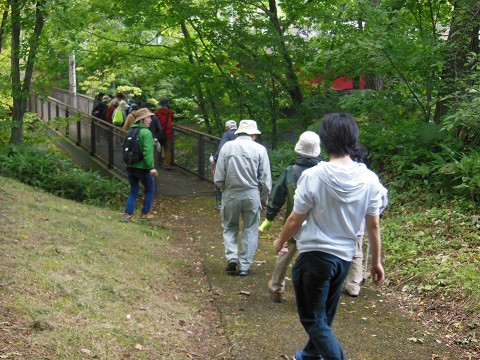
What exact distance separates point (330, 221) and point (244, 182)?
325cm

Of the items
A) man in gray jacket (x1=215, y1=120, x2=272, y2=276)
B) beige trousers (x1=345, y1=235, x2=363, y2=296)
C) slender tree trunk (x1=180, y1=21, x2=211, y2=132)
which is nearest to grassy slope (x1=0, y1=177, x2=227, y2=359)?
man in gray jacket (x1=215, y1=120, x2=272, y2=276)

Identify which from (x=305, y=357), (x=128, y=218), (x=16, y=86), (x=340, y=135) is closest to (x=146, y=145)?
(x=128, y=218)

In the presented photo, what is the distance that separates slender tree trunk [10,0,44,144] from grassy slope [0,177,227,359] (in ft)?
14.1

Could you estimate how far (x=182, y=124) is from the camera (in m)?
15.4

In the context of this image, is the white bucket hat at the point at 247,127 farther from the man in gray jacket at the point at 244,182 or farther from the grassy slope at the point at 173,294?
the grassy slope at the point at 173,294

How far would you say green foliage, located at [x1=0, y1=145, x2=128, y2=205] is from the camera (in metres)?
11.2

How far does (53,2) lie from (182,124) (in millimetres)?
5260

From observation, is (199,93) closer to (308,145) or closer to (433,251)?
(433,251)

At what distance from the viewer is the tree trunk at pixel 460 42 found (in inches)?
379

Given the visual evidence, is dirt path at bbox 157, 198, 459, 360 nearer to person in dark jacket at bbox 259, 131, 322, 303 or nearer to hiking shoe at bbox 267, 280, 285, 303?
hiking shoe at bbox 267, 280, 285, 303

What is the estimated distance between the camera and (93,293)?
17.1ft

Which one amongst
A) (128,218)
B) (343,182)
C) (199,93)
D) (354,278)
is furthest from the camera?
(199,93)

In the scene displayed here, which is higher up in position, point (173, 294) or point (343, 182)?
point (343, 182)

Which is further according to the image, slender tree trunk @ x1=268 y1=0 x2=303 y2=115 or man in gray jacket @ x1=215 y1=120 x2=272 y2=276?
slender tree trunk @ x1=268 y1=0 x2=303 y2=115
